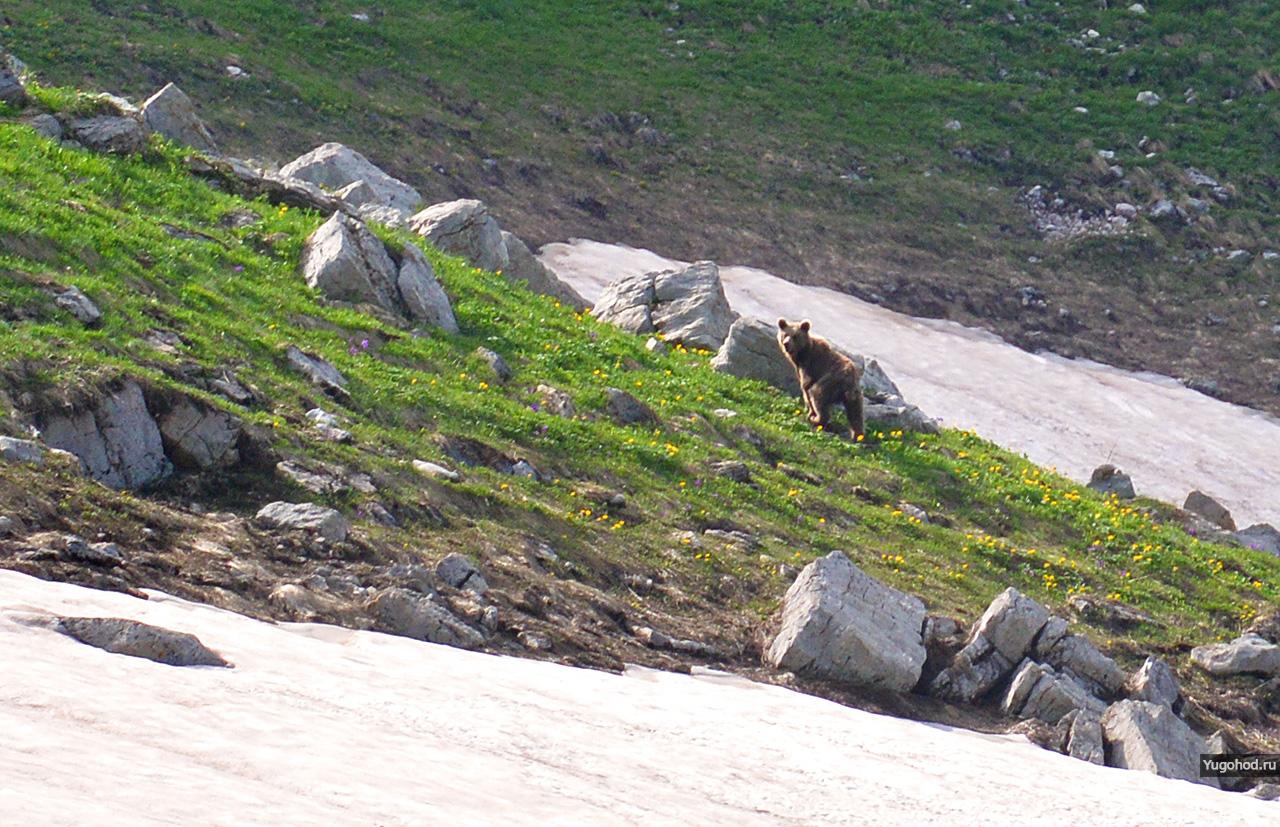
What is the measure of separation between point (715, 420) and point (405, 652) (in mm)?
12149

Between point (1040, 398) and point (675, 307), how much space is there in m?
14.2

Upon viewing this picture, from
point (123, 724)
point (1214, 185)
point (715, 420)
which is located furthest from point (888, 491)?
point (1214, 185)

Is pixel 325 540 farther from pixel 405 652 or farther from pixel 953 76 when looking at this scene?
pixel 953 76

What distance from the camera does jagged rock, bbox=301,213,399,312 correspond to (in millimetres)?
22891

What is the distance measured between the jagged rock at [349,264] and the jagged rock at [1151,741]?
12064 millimetres

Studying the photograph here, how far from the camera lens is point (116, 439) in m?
15.0

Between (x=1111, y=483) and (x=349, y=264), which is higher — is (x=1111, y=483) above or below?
below

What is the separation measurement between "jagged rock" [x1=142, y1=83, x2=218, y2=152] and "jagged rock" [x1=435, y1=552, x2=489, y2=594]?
1463 centimetres

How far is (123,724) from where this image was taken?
8234mm

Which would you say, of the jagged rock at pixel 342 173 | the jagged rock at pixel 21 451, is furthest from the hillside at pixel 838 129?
the jagged rock at pixel 21 451

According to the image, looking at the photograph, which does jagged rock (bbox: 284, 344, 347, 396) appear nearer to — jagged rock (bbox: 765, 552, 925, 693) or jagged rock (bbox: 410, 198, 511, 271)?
jagged rock (bbox: 765, 552, 925, 693)

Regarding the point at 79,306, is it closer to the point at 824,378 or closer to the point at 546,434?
the point at 546,434

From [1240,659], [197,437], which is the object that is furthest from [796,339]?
[197,437]

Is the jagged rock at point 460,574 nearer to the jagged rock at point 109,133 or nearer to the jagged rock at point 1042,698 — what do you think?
the jagged rock at point 1042,698
